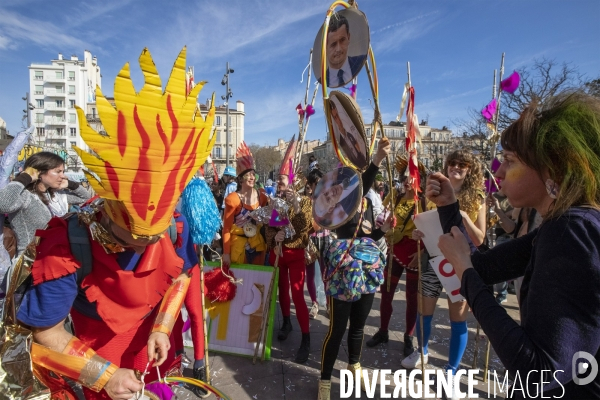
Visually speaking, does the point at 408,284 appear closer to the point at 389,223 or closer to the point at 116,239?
the point at 389,223

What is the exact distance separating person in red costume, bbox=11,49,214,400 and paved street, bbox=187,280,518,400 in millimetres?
1598

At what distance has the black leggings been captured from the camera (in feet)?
8.35

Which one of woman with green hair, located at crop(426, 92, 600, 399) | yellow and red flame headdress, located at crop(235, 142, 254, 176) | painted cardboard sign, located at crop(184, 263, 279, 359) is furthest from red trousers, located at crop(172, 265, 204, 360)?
woman with green hair, located at crop(426, 92, 600, 399)

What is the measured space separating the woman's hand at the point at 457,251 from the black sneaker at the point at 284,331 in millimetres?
2846

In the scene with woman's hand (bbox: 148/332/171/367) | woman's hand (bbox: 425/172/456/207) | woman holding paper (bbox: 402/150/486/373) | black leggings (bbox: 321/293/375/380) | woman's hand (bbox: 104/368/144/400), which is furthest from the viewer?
woman holding paper (bbox: 402/150/486/373)

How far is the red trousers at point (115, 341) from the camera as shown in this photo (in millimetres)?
1630

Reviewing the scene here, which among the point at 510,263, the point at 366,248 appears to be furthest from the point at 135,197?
the point at 366,248

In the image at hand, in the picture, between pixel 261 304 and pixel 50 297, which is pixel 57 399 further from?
pixel 261 304

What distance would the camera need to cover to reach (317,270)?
5.00 m

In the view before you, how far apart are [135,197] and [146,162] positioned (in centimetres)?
15

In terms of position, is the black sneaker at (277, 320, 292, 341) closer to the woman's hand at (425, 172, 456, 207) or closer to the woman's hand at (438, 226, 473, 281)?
the woman's hand at (425, 172, 456, 207)

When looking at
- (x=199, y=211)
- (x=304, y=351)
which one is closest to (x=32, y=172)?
(x=199, y=211)

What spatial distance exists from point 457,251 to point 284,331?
2.96m

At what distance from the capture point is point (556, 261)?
918mm
